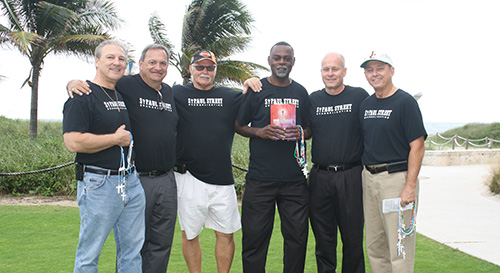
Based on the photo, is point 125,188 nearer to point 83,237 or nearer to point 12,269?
point 83,237

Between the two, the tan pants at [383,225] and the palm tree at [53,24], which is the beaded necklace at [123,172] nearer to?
the tan pants at [383,225]

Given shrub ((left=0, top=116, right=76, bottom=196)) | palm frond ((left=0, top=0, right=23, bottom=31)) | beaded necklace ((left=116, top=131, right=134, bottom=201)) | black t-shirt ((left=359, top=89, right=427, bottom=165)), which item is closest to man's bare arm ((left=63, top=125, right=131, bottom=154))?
beaded necklace ((left=116, top=131, right=134, bottom=201))

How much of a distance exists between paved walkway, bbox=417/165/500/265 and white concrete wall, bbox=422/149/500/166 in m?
4.05

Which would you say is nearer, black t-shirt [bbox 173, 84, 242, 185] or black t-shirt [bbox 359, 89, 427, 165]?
black t-shirt [bbox 359, 89, 427, 165]

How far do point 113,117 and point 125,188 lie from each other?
1.72 feet

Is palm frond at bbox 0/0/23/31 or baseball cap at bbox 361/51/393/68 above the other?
palm frond at bbox 0/0/23/31

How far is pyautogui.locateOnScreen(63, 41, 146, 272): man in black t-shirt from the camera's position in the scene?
9.99 feet

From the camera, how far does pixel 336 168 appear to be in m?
4.02

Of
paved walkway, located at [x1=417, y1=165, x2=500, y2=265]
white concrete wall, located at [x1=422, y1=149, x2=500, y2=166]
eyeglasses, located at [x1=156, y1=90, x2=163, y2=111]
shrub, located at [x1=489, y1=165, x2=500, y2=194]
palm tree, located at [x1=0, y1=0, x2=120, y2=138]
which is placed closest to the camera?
eyeglasses, located at [x1=156, y1=90, x2=163, y2=111]

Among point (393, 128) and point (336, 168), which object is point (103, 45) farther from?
point (393, 128)

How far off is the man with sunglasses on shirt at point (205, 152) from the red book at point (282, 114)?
1.68ft

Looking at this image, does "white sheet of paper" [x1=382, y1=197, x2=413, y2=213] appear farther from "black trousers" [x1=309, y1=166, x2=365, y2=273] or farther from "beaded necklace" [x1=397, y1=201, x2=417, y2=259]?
"black trousers" [x1=309, y1=166, x2=365, y2=273]

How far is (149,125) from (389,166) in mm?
1989

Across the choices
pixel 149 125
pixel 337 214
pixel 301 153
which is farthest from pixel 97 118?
pixel 337 214
